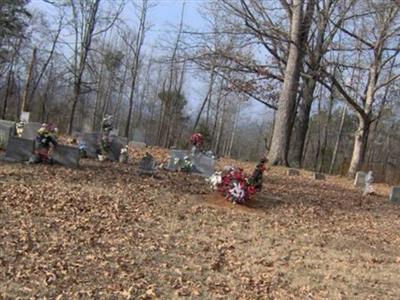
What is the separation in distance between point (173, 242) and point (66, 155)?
531 cm

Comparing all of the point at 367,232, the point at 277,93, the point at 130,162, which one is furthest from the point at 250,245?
the point at 277,93

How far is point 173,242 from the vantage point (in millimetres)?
7613

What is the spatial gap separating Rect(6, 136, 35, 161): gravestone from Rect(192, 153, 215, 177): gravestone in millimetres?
3845

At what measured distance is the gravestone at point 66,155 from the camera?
1218 centimetres

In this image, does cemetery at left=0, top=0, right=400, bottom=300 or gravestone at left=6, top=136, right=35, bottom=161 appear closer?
cemetery at left=0, top=0, right=400, bottom=300

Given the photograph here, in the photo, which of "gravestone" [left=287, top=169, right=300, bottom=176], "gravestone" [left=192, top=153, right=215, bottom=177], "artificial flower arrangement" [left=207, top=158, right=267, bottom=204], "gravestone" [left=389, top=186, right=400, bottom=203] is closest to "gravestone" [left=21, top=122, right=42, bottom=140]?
"gravestone" [left=192, top=153, right=215, bottom=177]

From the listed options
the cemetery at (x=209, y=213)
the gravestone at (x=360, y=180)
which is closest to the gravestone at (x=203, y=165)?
the cemetery at (x=209, y=213)

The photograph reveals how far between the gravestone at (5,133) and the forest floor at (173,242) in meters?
2.28

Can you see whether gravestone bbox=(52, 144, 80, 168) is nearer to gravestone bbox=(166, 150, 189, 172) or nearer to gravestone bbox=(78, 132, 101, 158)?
gravestone bbox=(78, 132, 101, 158)

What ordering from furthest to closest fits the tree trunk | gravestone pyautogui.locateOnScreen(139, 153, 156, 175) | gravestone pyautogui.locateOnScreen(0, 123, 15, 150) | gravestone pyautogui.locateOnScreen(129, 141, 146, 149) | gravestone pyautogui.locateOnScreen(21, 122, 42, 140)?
gravestone pyautogui.locateOnScreen(129, 141, 146, 149) → the tree trunk → gravestone pyautogui.locateOnScreen(21, 122, 42, 140) → gravestone pyautogui.locateOnScreen(0, 123, 15, 150) → gravestone pyautogui.locateOnScreen(139, 153, 156, 175)

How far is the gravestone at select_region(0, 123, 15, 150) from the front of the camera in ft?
44.6

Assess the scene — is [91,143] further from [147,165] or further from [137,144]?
[137,144]

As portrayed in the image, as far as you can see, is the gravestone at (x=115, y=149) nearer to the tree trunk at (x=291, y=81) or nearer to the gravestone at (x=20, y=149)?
the gravestone at (x=20, y=149)

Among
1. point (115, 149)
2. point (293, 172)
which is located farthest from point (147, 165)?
point (293, 172)
